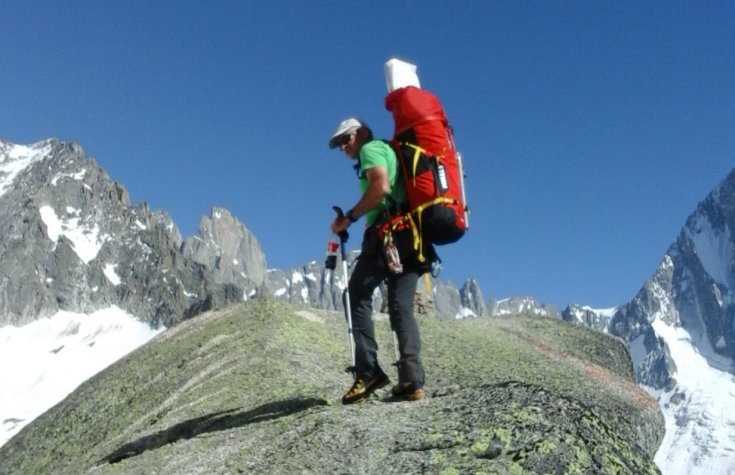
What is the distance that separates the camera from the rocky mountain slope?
8867mm

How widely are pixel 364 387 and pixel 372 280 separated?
1.58 meters

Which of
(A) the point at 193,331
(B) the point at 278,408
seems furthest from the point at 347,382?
(A) the point at 193,331

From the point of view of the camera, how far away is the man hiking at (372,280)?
10.7m

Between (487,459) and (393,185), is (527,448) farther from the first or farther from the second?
(393,185)

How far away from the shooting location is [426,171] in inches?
418

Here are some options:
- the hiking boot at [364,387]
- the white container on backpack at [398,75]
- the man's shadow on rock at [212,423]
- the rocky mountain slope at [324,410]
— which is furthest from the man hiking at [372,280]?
the man's shadow on rock at [212,423]

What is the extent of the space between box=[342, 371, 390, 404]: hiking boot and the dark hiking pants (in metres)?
0.07

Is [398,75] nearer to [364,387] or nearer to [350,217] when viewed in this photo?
[350,217]

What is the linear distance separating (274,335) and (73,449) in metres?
4.53

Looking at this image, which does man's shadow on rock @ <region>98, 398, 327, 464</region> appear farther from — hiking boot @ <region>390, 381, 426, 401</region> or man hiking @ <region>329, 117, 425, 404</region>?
hiking boot @ <region>390, 381, 426, 401</region>

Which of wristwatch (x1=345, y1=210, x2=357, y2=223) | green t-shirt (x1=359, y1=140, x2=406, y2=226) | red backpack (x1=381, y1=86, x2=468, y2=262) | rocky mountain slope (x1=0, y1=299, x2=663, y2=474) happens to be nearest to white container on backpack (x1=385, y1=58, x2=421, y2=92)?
red backpack (x1=381, y1=86, x2=468, y2=262)

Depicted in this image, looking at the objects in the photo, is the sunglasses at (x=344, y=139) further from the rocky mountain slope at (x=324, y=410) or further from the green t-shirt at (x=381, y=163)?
the rocky mountain slope at (x=324, y=410)

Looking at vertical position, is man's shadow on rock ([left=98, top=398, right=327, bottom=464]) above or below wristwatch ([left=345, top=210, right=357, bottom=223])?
below

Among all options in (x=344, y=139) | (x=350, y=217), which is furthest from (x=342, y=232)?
(x=344, y=139)
